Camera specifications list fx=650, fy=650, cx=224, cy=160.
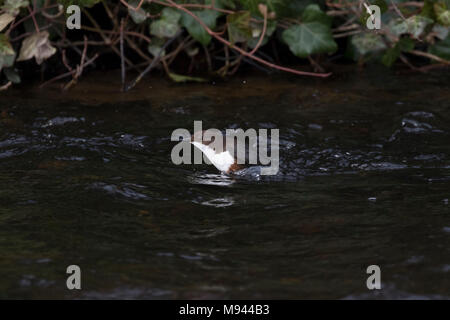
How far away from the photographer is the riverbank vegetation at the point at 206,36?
6152 mm

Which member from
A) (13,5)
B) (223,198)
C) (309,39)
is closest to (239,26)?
(309,39)

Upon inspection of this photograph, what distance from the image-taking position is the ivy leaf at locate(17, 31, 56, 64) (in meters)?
6.20

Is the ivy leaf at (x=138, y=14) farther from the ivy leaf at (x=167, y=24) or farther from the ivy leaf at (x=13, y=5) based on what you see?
the ivy leaf at (x=13, y=5)

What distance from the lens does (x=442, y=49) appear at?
7.00m

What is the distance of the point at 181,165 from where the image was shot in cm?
488

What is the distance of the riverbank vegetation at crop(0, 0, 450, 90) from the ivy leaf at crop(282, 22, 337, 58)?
10 millimetres

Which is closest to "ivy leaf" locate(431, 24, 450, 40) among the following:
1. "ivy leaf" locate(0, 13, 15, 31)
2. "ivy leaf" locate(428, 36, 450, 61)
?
"ivy leaf" locate(428, 36, 450, 61)

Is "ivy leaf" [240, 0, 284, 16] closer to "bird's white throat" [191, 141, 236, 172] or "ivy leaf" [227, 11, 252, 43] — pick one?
"ivy leaf" [227, 11, 252, 43]

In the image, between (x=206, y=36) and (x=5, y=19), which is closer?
(x=5, y=19)

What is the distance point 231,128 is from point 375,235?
2.28 m

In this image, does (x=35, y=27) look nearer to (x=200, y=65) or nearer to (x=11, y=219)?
(x=200, y=65)

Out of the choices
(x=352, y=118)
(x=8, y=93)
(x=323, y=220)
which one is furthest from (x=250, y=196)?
(x=8, y=93)

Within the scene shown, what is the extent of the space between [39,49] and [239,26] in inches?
75.9

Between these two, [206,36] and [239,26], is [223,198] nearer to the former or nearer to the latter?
[239,26]
